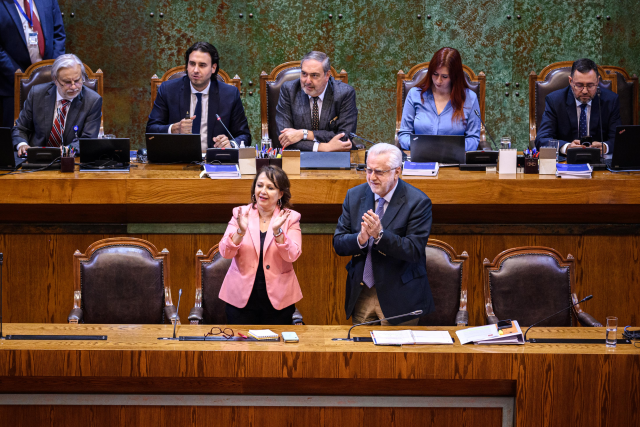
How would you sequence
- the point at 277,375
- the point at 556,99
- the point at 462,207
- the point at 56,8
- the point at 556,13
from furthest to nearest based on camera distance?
the point at 556,13 < the point at 56,8 < the point at 556,99 < the point at 462,207 < the point at 277,375

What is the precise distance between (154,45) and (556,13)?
3154 millimetres

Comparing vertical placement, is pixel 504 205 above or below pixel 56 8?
below

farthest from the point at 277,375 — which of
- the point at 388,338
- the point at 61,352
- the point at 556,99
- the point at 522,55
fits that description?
the point at 522,55

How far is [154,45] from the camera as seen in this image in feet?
18.3

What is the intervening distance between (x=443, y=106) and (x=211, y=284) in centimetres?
182

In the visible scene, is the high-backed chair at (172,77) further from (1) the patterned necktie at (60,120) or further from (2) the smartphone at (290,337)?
(2) the smartphone at (290,337)

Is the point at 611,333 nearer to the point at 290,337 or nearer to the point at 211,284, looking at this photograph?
the point at 290,337

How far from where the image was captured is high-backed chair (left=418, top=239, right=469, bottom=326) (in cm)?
308

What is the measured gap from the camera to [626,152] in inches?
142

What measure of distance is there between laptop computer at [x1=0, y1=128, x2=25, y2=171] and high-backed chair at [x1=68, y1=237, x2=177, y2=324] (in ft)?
2.73

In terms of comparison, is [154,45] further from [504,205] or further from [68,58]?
[504,205]

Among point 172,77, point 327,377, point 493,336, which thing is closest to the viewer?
point 327,377

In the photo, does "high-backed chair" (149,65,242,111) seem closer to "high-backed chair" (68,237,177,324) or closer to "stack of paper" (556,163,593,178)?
"high-backed chair" (68,237,177,324)

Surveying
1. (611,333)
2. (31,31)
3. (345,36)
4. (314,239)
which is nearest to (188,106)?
(314,239)
